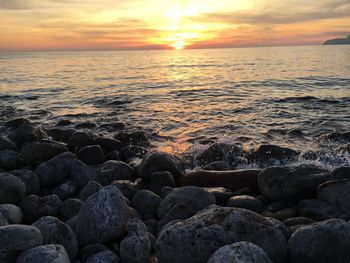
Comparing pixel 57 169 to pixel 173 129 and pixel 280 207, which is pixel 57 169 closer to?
pixel 280 207

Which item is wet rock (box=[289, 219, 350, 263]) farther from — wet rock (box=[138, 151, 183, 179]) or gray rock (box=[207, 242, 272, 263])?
wet rock (box=[138, 151, 183, 179])

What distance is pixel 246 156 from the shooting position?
35.1 feet

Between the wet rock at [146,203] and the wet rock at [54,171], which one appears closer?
the wet rock at [146,203]

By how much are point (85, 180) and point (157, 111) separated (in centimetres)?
1106

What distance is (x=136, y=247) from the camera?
4.69 m

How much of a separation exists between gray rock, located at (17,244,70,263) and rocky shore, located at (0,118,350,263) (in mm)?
14

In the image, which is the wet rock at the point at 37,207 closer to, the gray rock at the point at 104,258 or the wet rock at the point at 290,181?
the gray rock at the point at 104,258

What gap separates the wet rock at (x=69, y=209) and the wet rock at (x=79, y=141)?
4279 mm

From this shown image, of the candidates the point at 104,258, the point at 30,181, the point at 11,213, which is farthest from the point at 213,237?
the point at 30,181

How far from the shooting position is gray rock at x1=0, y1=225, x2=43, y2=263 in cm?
429

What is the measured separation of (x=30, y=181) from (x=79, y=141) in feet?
10.8

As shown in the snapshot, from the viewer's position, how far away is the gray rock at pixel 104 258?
180 inches

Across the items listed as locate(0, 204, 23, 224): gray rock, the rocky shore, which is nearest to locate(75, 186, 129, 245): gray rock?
the rocky shore

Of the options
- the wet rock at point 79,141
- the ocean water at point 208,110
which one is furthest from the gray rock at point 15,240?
the ocean water at point 208,110
